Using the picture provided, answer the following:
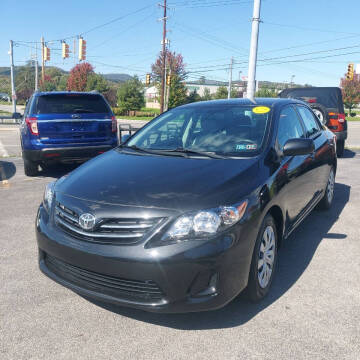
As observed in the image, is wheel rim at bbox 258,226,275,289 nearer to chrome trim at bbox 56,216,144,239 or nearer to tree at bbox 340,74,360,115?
chrome trim at bbox 56,216,144,239

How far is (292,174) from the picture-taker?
12.0ft

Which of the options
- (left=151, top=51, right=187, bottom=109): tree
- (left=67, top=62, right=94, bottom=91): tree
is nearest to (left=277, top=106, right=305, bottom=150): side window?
(left=151, top=51, right=187, bottom=109): tree

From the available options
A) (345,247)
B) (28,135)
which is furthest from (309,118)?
(28,135)

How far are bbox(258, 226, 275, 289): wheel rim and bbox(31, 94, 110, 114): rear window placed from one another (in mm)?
5487

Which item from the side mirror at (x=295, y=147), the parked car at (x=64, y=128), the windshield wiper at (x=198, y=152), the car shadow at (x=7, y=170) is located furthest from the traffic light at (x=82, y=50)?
the side mirror at (x=295, y=147)

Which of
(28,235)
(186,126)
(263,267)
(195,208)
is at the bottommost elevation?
(28,235)

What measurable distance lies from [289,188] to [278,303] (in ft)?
3.46

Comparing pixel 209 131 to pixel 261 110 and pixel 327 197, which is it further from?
pixel 327 197

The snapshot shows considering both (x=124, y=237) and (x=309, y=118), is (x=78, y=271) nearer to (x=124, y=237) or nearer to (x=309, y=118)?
(x=124, y=237)

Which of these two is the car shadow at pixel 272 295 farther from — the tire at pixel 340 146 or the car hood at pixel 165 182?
the tire at pixel 340 146

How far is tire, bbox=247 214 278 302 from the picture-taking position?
2.80 m

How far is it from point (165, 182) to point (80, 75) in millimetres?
64385

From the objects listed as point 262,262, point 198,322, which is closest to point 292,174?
point 262,262

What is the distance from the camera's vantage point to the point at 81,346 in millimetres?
2480
